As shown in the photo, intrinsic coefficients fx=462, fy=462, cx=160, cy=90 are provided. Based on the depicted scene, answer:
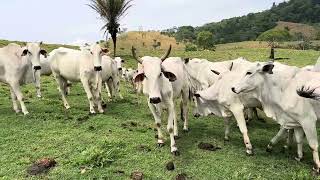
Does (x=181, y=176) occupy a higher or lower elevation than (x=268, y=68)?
lower

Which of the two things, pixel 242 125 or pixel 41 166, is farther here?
pixel 242 125

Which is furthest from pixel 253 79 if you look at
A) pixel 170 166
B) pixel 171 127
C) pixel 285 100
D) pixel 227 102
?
pixel 170 166

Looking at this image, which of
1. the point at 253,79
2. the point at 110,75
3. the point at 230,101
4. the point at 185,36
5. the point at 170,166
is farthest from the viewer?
the point at 185,36

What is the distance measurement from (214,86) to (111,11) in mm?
22663

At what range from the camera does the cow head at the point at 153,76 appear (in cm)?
978

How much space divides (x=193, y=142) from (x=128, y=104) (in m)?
5.05

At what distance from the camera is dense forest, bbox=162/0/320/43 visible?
102312 millimetres

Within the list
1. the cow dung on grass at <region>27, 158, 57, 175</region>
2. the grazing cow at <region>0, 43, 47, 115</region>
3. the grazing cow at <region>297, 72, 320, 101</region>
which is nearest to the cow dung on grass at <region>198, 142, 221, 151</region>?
the grazing cow at <region>297, 72, 320, 101</region>

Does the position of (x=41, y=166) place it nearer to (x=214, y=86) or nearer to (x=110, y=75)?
(x=214, y=86)

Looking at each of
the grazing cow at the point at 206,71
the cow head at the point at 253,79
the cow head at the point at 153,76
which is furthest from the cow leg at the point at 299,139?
the grazing cow at the point at 206,71

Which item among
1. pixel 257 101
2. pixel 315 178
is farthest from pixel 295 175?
pixel 257 101

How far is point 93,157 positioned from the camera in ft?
31.9

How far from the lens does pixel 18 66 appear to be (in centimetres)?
1398

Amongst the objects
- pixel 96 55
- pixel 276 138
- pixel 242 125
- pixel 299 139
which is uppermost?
pixel 96 55
